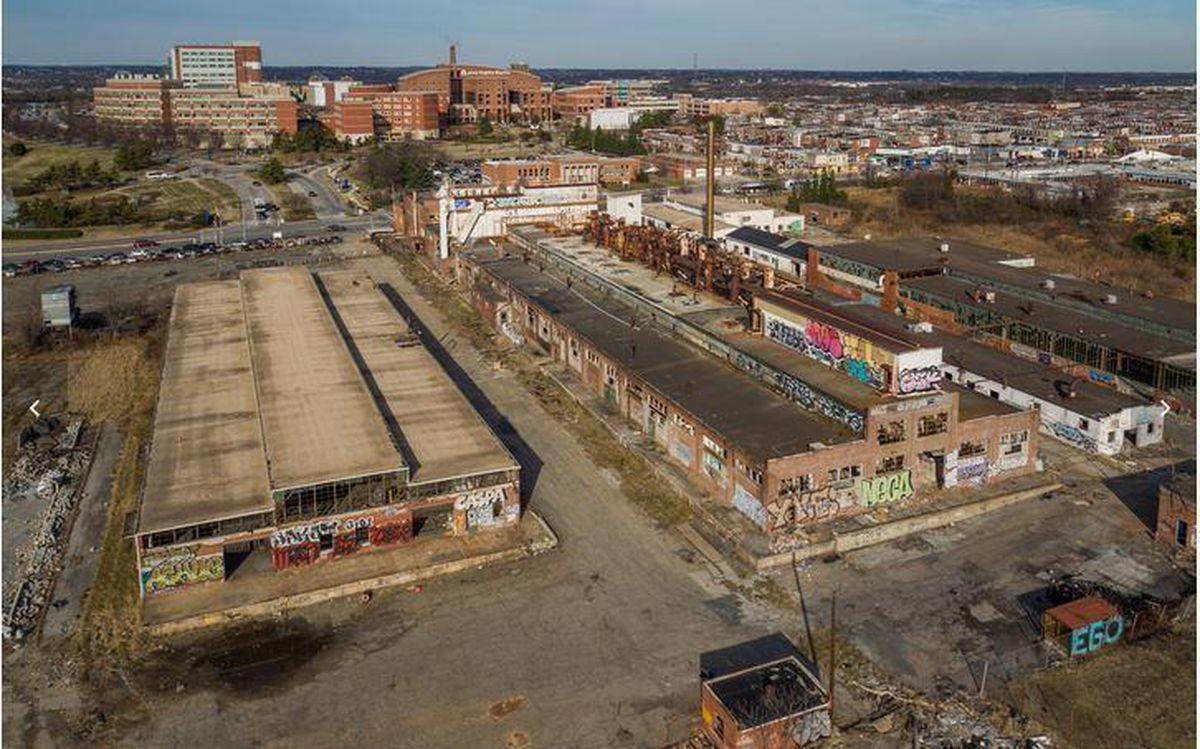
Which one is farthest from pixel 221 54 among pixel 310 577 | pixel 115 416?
pixel 310 577

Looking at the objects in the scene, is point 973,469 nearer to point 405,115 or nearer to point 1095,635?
point 1095,635

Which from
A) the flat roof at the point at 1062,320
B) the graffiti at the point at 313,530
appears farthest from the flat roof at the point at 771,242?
the graffiti at the point at 313,530

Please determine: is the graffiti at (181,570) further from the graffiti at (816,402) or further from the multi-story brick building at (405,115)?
the multi-story brick building at (405,115)

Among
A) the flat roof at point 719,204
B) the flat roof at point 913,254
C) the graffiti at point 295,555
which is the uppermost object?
the flat roof at point 719,204

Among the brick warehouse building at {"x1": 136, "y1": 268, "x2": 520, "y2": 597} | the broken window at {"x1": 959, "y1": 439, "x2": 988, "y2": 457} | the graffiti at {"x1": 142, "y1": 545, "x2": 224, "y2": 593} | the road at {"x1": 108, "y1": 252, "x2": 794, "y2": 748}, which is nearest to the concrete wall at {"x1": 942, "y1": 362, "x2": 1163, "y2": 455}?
the broken window at {"x1": 959, "y1": 439, "x2": 988, "y2": 457}

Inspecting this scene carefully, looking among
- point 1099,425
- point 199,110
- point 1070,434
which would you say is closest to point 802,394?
point 1070,434

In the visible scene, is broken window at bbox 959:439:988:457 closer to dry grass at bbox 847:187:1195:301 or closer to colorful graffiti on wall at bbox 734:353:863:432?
colorful graffiti on wall at bbox 734:353:863:432
